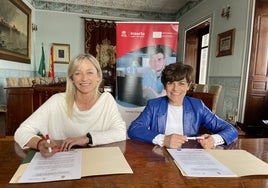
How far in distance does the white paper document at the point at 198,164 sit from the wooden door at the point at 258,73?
2.80m

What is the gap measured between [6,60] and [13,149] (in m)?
3.50

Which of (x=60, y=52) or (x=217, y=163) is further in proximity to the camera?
(x=60, y=52)

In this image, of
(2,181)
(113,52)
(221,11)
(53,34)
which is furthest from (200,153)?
(53,34)

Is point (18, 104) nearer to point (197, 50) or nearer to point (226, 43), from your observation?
point (226, 43)

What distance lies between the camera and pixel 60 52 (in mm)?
5793

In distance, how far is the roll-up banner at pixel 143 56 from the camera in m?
2.67

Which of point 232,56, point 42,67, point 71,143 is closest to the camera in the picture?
point 71,143

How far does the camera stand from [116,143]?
3.41 ft

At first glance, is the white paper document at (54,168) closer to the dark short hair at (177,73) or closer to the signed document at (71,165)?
the signed document at (71,165)

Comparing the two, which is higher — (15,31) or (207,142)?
(15,31)

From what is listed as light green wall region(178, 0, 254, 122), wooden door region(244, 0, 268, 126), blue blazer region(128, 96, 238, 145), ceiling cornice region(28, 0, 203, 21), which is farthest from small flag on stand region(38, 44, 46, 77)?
blue blazer region(128, 96, 238, 145)

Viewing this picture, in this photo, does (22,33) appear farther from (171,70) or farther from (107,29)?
(171,70)

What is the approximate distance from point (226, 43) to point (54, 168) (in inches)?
149

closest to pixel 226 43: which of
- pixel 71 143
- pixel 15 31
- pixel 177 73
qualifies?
pixel 177 73
